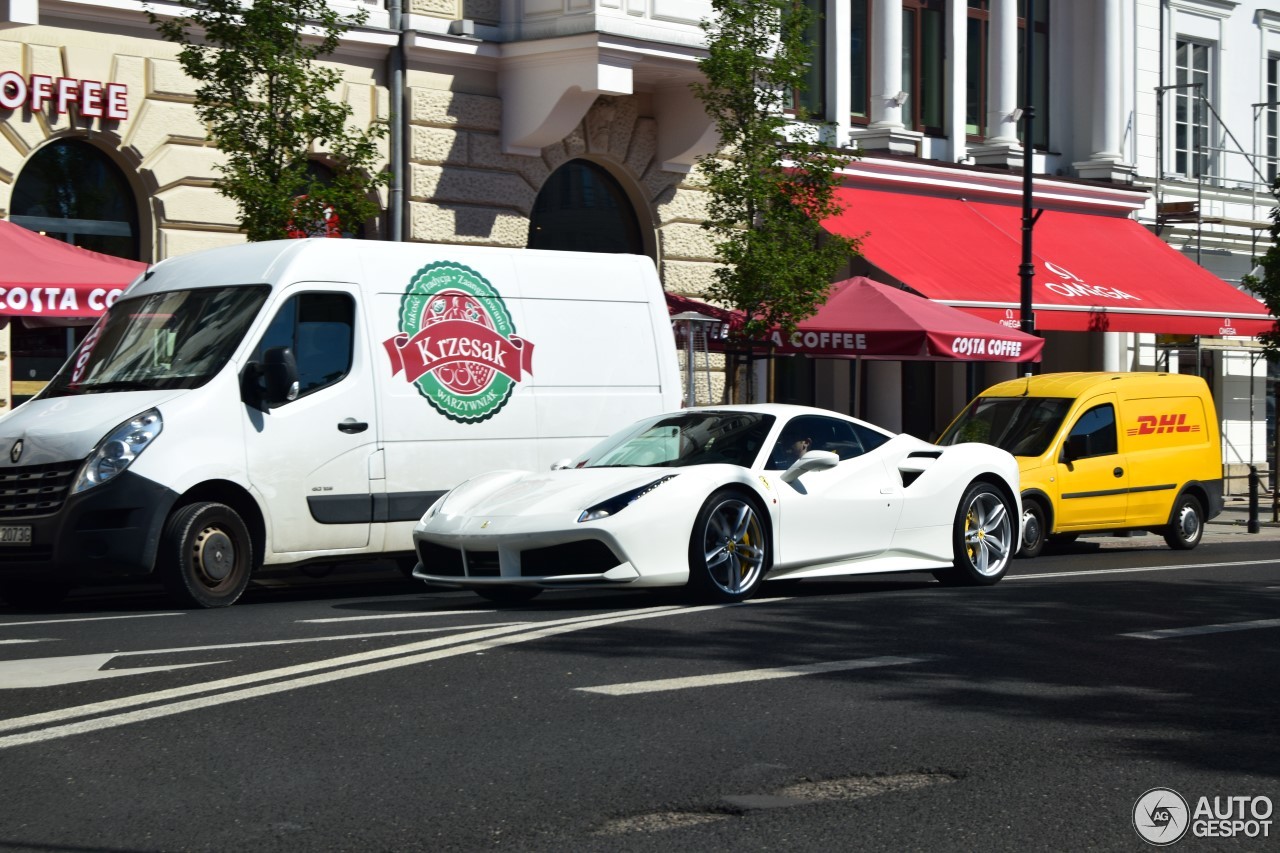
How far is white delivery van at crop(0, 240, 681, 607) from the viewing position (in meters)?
12.0

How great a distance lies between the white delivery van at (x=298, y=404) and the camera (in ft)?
39.4

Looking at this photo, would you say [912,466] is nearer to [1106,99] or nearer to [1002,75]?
[1002,75]

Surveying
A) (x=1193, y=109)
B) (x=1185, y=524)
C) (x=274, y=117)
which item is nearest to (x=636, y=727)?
(x=274, y=117)

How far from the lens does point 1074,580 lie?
46.0 ft

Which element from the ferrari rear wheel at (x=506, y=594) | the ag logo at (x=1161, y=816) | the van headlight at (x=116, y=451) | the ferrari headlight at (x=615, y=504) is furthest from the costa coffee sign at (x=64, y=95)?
the ag logo at (x=1161, y=816)

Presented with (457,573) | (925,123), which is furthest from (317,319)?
(925,123)

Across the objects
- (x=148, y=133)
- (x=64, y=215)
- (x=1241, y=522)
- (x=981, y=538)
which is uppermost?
(x=148, y=133)

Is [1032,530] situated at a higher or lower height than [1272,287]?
lower

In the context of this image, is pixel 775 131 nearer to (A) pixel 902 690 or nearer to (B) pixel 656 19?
(B) pixel 656 19

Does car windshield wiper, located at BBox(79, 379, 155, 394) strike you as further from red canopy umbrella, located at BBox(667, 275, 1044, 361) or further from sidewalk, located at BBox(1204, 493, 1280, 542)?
sidewalk, located at BBox(1204, 493, 1280, 542)

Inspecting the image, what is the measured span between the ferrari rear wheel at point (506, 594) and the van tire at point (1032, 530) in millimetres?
7754

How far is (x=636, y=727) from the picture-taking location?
23.1 ft

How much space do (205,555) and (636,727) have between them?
597cm

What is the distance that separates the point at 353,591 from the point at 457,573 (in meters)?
3.45
